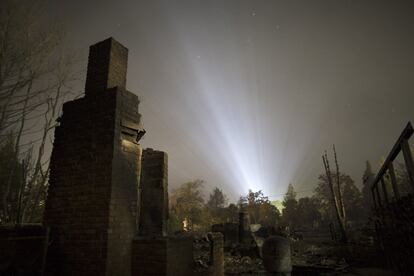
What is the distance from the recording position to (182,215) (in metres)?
59.5

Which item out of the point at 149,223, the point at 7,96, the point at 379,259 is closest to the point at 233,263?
the point at 379,259

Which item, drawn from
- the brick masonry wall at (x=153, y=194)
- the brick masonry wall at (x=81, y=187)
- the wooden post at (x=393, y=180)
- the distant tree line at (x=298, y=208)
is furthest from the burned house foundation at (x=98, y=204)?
the distant tree line at (x=298, y=208)

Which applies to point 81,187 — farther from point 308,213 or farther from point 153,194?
point 308,213

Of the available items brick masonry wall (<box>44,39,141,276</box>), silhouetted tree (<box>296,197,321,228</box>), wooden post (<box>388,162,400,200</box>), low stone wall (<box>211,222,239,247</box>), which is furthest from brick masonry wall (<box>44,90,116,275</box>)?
silhouetted tree (<box>296,197,321,228</box>)

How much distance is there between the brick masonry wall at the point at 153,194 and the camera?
5832 millimetres

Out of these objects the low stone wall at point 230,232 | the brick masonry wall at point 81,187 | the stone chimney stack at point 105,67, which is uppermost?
the stone chimney stack at point 105,67

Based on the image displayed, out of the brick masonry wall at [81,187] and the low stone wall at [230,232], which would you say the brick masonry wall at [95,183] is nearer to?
the brick masonry wall at [81,187]

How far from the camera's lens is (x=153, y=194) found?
5.92 meters

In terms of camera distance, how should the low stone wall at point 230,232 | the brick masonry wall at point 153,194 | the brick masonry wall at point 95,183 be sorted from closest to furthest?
the brick masonry wall at point 95,183
the brick masonry wall at point 153,194
the low stone wall at point 230,232

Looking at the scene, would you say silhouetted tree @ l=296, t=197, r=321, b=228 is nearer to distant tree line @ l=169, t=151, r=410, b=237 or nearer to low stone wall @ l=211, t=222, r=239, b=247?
distant tree line @ l=169, t=151, r=410, b=237

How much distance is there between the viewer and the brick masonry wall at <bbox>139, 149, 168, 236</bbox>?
230 inches

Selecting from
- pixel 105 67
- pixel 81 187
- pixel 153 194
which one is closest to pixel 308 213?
pixel 153 194

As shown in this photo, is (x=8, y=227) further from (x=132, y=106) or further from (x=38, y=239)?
(x=132, y=106)

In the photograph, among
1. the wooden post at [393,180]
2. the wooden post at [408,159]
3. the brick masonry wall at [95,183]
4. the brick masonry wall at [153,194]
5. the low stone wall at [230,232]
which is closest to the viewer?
the brick masonry wall at [95,183]
